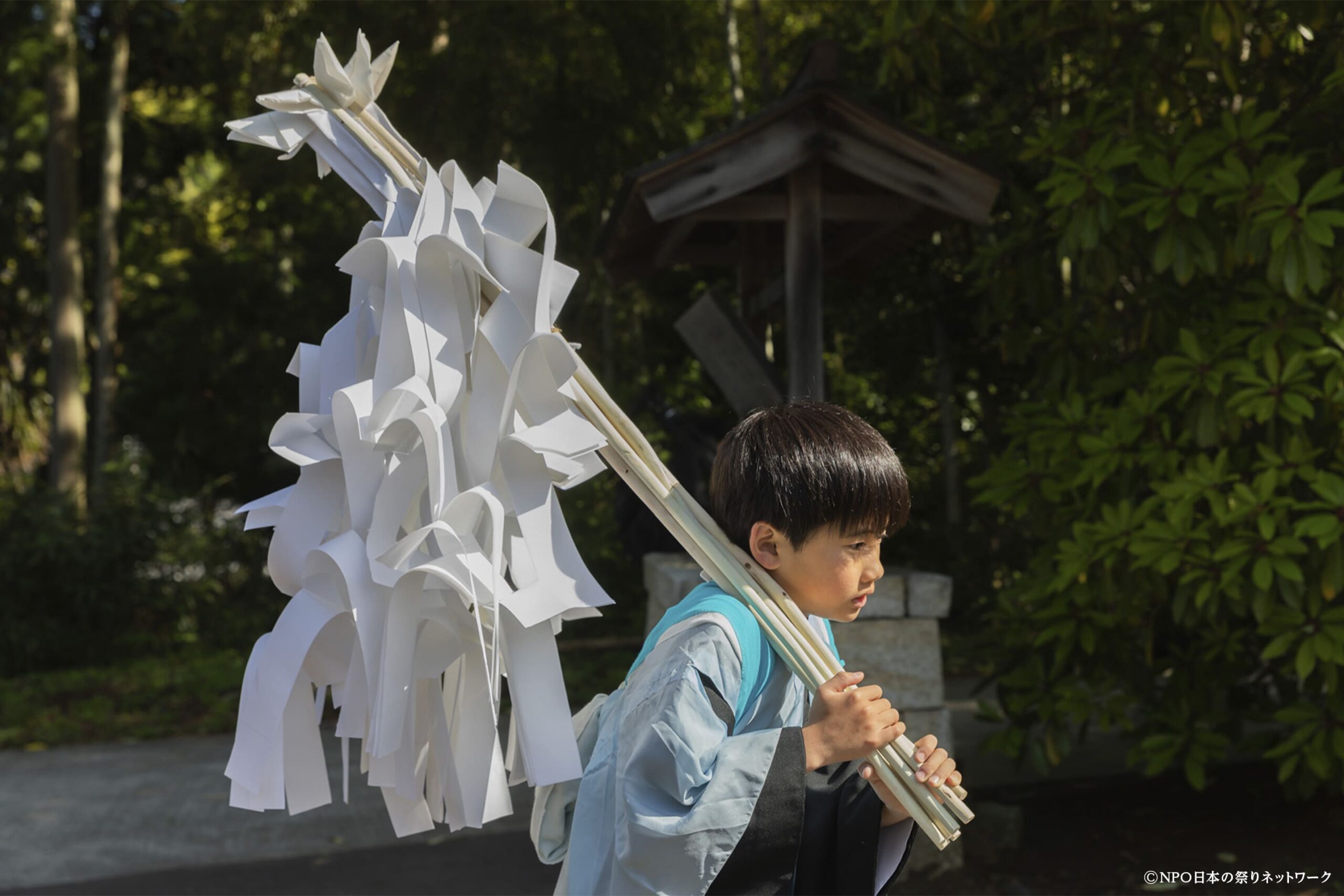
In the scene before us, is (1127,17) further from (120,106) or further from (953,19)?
(120,106)

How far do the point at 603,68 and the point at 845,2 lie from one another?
6.72 feet

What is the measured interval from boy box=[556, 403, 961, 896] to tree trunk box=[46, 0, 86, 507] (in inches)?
388

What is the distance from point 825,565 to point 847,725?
26 centimetres

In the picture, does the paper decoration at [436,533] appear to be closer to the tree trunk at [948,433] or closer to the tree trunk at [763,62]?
the tree trunk at [763,62]

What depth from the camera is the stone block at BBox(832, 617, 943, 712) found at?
13.1 feet

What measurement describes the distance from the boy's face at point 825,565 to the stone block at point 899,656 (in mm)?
2282

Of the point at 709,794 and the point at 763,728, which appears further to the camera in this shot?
the point at 763,728

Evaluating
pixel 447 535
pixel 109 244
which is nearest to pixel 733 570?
pixel 447 535

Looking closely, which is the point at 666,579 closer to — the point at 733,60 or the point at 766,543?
the point at 766,543

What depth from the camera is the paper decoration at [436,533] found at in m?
1.48

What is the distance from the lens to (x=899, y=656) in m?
4.02

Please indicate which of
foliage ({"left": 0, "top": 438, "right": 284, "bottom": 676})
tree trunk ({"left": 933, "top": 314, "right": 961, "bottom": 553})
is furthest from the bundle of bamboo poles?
foliage ({"left": 0, "top": 438, "right": 284, "bottom": 676})

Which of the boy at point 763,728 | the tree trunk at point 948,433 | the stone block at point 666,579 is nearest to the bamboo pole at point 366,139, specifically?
the boy at point 763,728

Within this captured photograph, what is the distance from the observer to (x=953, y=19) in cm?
455
